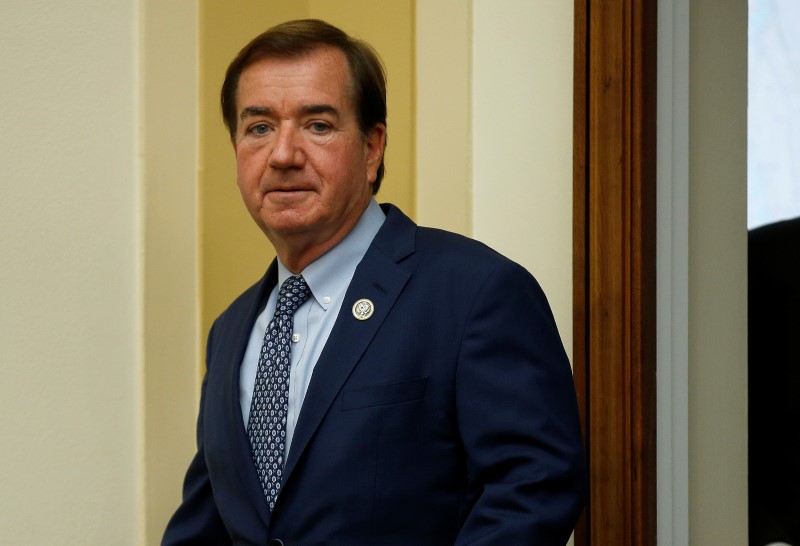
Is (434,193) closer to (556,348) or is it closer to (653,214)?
(653,214)

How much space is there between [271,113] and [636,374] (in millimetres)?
787

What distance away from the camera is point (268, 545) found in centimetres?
165

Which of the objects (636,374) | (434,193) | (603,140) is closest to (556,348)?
(636,374)

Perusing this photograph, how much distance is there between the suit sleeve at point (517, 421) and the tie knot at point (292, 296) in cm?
32

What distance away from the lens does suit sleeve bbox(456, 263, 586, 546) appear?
1.51 meters

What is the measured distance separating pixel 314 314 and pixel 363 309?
12 centimetres

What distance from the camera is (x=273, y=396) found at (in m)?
1.72

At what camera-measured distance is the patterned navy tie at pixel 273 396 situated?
169 centimetres

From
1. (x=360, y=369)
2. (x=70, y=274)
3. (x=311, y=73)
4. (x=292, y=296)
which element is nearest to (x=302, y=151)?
(x=311, y=73)

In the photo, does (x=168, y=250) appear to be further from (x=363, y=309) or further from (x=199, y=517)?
(x=363, y=309)

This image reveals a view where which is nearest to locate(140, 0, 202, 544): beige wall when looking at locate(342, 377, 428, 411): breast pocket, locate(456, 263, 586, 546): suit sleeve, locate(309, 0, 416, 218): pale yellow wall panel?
locate(309, 0, 416, 218): pale yellow wall panel

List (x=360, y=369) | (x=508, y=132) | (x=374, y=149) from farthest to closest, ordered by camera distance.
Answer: (x=508, y=132)
(x=374, y=149)
(x=360, y=369)

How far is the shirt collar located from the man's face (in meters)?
0.01

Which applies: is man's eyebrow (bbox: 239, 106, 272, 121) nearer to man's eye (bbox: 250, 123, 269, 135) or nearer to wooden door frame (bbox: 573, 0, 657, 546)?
man's eye (bbox: 250, 123, 269, 135)
